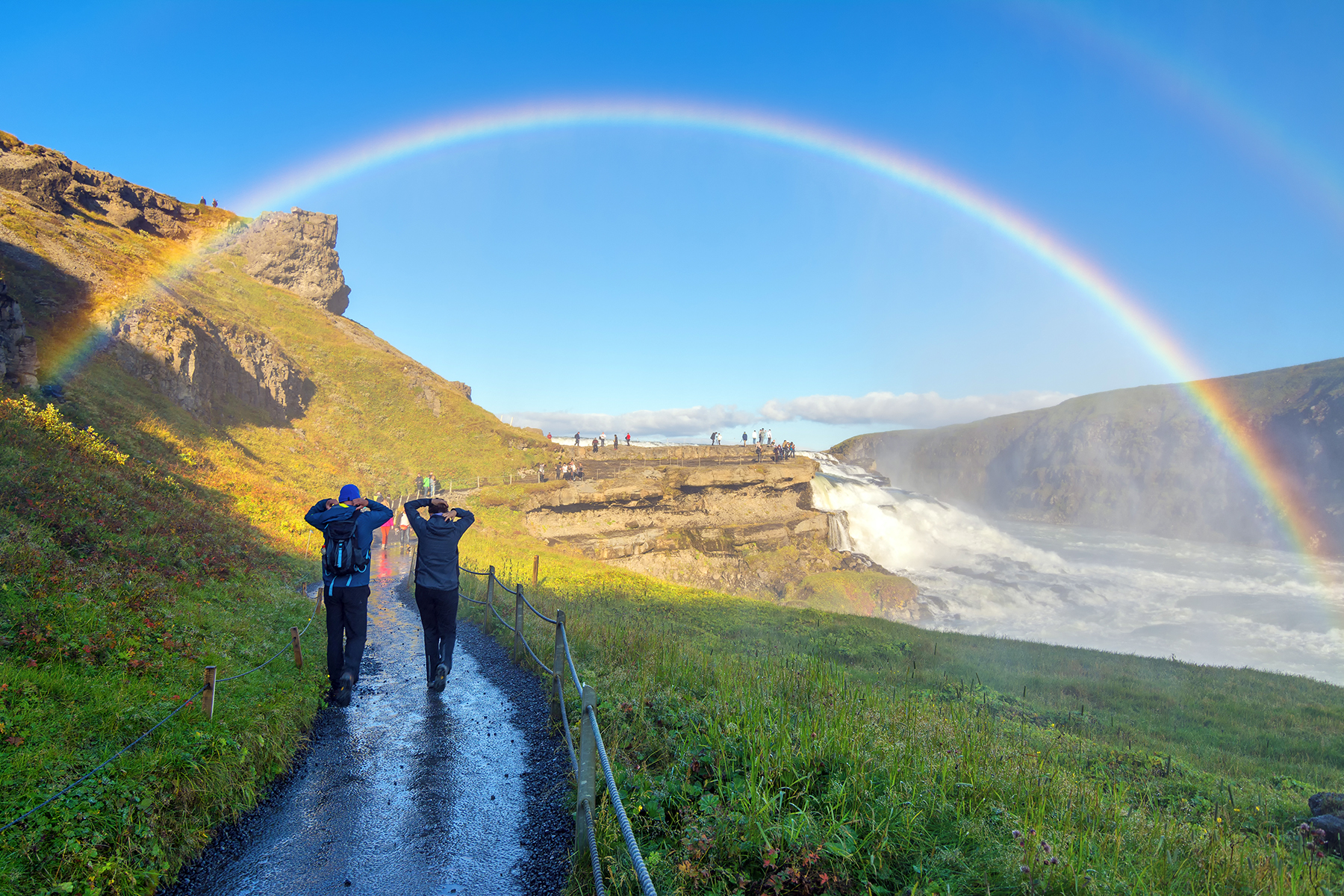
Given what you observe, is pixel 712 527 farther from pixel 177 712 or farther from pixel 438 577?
pixel 177 712

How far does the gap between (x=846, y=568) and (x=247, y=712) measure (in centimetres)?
4318

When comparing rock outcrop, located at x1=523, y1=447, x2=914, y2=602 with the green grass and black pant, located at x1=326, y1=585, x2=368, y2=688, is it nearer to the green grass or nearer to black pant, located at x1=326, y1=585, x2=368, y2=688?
the green grass

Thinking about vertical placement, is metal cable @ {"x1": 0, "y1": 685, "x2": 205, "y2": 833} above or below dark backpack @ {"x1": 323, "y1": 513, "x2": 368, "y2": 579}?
below

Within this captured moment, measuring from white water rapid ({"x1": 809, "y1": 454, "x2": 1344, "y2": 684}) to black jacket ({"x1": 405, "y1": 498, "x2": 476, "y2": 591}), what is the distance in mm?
40811

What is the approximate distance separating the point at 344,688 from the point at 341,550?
2.09m

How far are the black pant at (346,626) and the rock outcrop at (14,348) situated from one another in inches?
727

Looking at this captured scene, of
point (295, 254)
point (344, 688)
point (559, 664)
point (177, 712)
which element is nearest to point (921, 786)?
point (559, 664)

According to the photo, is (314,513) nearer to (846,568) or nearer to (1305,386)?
(846,568)

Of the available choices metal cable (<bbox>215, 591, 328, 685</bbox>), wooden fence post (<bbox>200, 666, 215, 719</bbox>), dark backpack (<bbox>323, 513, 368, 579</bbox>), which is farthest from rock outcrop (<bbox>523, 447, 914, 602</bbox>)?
wooden fence post (<bbox>200, 666, 215, 719</bbox>)

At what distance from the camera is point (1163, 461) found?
3415 inches

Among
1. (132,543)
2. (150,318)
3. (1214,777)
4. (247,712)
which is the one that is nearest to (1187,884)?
(1214,777)

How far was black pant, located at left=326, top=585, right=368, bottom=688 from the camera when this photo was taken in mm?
8234

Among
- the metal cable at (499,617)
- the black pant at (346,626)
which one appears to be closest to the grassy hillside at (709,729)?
the black pant at (346,626)

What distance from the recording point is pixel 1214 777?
30.5 feet
